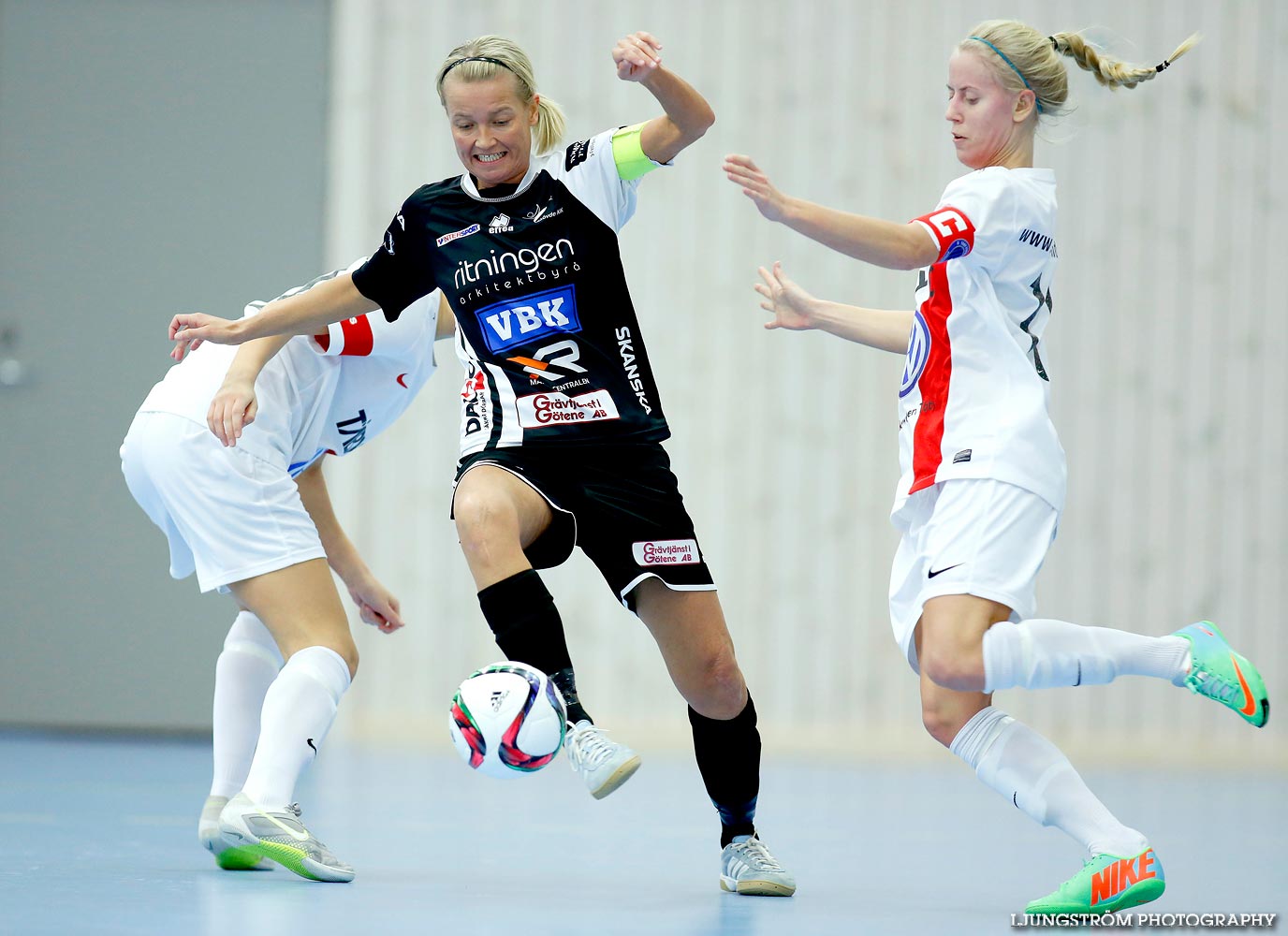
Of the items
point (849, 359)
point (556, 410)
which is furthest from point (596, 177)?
point (849, 359)

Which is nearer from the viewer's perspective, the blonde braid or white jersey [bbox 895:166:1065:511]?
white jersey [bbox 895:166:1065:511]

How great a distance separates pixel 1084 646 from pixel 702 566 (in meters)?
0.75

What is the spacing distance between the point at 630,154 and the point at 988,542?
103 cm

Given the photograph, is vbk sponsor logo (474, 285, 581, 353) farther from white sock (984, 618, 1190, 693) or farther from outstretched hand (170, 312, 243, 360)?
white sock (984, 618, 1190, 693)

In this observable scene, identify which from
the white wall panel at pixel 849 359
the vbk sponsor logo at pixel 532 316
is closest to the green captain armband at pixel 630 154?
the vbk sponsor logo at pixel 532 316

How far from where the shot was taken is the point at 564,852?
331cm

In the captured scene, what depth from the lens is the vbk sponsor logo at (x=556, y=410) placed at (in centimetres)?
273

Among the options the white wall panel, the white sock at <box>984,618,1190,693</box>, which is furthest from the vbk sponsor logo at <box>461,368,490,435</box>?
the white wall panel

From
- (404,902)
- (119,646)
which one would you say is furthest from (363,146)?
(404,902)

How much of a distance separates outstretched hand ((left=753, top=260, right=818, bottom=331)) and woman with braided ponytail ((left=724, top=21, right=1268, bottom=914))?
0.30 meters

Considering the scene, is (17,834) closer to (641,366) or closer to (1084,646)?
(641,366)

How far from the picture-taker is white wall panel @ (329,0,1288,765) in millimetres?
6566

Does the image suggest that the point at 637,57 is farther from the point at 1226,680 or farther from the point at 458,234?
the point at 1226,680

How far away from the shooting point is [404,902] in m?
2.53
